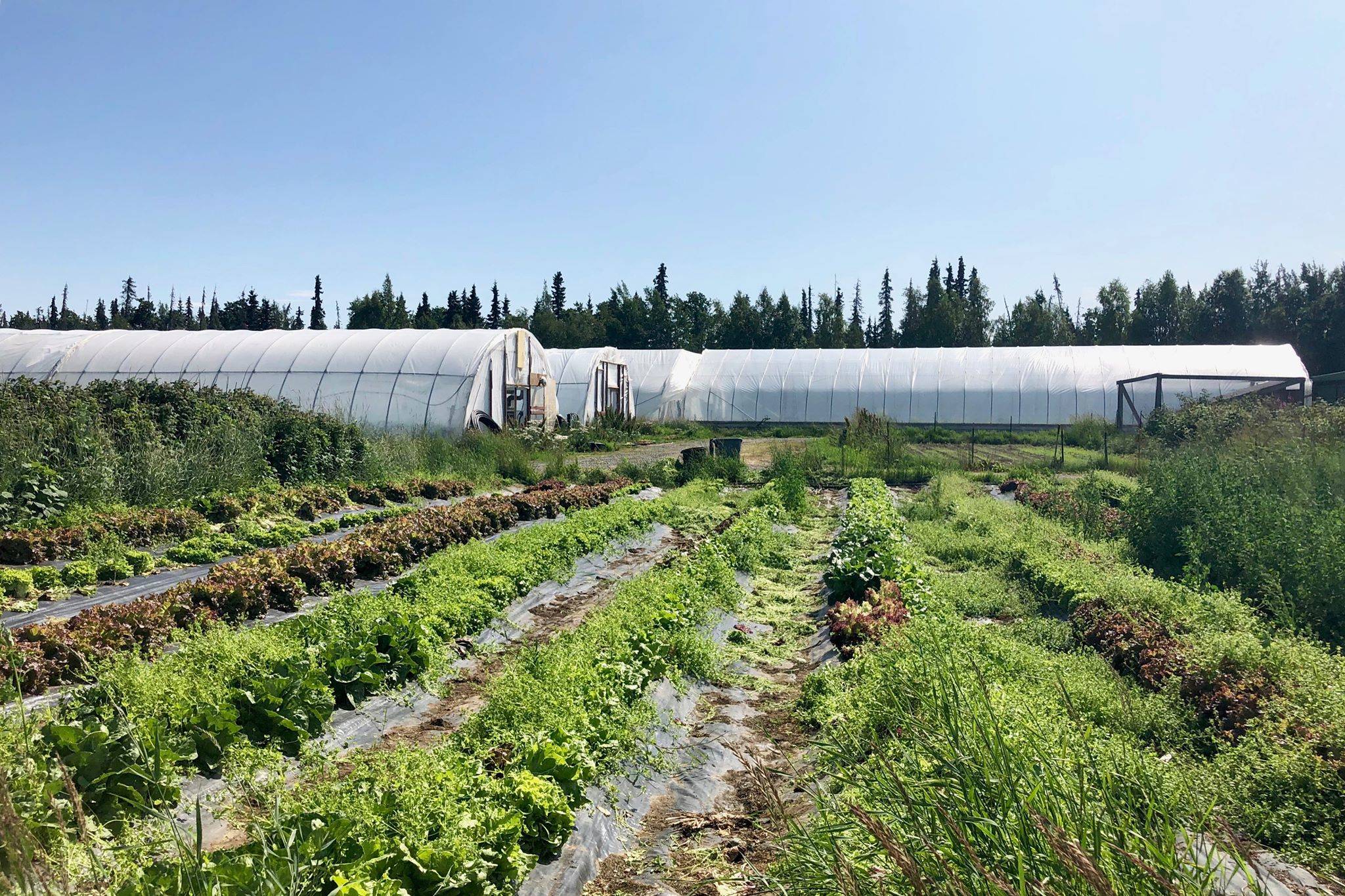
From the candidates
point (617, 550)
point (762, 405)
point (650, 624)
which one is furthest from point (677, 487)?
point (762, 405)

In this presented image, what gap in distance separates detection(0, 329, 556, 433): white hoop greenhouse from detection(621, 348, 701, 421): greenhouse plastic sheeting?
1135 centimetres

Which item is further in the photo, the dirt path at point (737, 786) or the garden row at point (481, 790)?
the dirt path at point (737, 786)

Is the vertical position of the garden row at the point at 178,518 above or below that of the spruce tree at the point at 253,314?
below

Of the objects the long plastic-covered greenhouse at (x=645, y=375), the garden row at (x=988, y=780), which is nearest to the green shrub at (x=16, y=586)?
the garden row at (x=988, y=780)

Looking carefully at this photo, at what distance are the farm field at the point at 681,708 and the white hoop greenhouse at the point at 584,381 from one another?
2257 centimetres

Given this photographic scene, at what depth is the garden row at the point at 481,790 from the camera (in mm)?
2850

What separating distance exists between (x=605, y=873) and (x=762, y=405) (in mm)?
37152

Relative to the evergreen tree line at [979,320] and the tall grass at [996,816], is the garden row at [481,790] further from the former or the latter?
the evergreen tree line at [979,320]

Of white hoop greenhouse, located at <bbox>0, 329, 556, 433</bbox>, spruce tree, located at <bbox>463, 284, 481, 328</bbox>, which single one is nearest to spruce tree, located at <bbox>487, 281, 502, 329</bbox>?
spruce tree, located at <bbox>463, 284, 481, 328</bbox>

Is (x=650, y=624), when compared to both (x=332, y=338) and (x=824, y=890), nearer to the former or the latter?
(x=824, y=890)

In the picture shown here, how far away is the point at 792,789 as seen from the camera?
473 cm

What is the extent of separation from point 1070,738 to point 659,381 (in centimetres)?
3846

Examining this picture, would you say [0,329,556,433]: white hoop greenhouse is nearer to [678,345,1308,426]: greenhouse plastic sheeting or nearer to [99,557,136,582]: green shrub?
[678,345,1308,426]: greenhouse plastic sheeting

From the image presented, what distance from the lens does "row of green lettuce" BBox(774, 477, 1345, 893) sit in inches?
87.4
